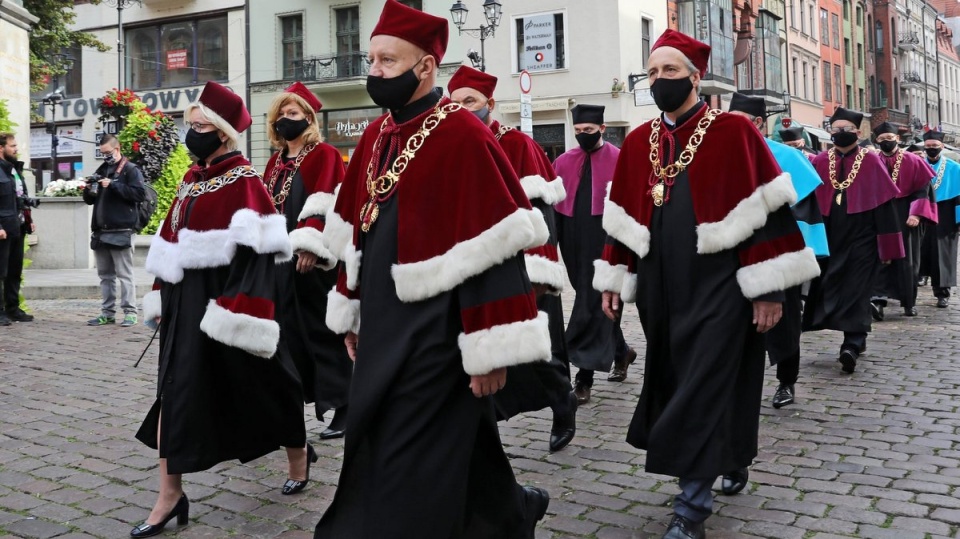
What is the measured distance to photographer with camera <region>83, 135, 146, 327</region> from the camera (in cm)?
1144

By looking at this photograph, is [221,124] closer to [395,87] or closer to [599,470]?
[395,87]

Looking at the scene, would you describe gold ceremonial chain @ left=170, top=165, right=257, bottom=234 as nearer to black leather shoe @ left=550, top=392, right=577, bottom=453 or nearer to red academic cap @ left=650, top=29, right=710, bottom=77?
red academic cap @ left=650, top=29, right=710, bottom=77

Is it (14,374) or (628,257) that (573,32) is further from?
(628,257)

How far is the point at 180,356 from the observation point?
4375mm

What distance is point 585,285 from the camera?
6.98m

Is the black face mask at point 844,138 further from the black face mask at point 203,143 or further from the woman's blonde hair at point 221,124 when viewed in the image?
the black face mask at point 203,143

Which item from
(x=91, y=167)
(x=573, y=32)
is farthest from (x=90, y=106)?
(x=573, y=32)

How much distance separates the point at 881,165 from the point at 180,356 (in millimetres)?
6611

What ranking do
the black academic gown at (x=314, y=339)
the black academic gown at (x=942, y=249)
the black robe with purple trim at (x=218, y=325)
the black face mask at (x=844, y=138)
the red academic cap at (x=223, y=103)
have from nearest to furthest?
1. the black robe with purple trim at (x=218, y=325)
2. the red academic cap at (x=223, y=103)
3. the black academic gown at (x=314, y=339)
4. the black face mask at (x=844, y=138)
5. the black academic gown at (x=942, y=249)

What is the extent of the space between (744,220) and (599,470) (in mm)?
1714

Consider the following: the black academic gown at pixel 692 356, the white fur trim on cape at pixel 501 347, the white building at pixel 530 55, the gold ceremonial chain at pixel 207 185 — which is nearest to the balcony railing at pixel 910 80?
the white building at pixel 530 55

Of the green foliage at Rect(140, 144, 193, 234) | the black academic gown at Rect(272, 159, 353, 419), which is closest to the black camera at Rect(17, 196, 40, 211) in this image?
the green foliage at Rect(140, 144, 193, 234)

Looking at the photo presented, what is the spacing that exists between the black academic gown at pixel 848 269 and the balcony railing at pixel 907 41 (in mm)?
79710

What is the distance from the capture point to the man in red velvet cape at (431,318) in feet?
10.3
